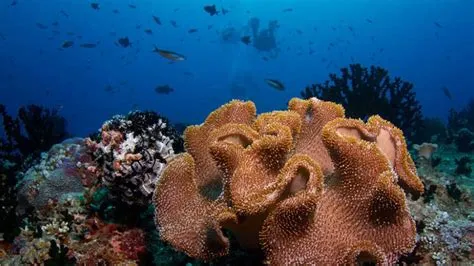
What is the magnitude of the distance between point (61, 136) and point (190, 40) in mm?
123114

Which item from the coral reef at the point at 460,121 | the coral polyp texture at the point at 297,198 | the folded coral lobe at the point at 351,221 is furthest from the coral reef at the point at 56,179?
the coral reef at the point at 460,121

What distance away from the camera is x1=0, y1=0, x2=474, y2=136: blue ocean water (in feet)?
347

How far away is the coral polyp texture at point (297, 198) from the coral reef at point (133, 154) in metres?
1.04

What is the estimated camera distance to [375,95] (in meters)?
10.7

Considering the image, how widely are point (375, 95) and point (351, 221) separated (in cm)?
915

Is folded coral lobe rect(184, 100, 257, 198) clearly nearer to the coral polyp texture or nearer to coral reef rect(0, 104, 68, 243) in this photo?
the coral polyp texture

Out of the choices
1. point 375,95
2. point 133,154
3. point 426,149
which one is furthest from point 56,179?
point 375,95

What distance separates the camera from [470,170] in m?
9.49

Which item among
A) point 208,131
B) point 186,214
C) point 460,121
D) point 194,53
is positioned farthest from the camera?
point 194,53

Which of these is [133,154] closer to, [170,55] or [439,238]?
[439,238]

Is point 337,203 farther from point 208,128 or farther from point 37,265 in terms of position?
point 37,265

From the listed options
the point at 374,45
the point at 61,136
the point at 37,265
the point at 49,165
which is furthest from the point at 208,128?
the point at 374,45

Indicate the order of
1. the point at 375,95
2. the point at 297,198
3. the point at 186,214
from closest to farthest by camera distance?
the point at 297,198 < the point at 186,214 < the point at 375,95

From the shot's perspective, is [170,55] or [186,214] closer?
[186,214]
